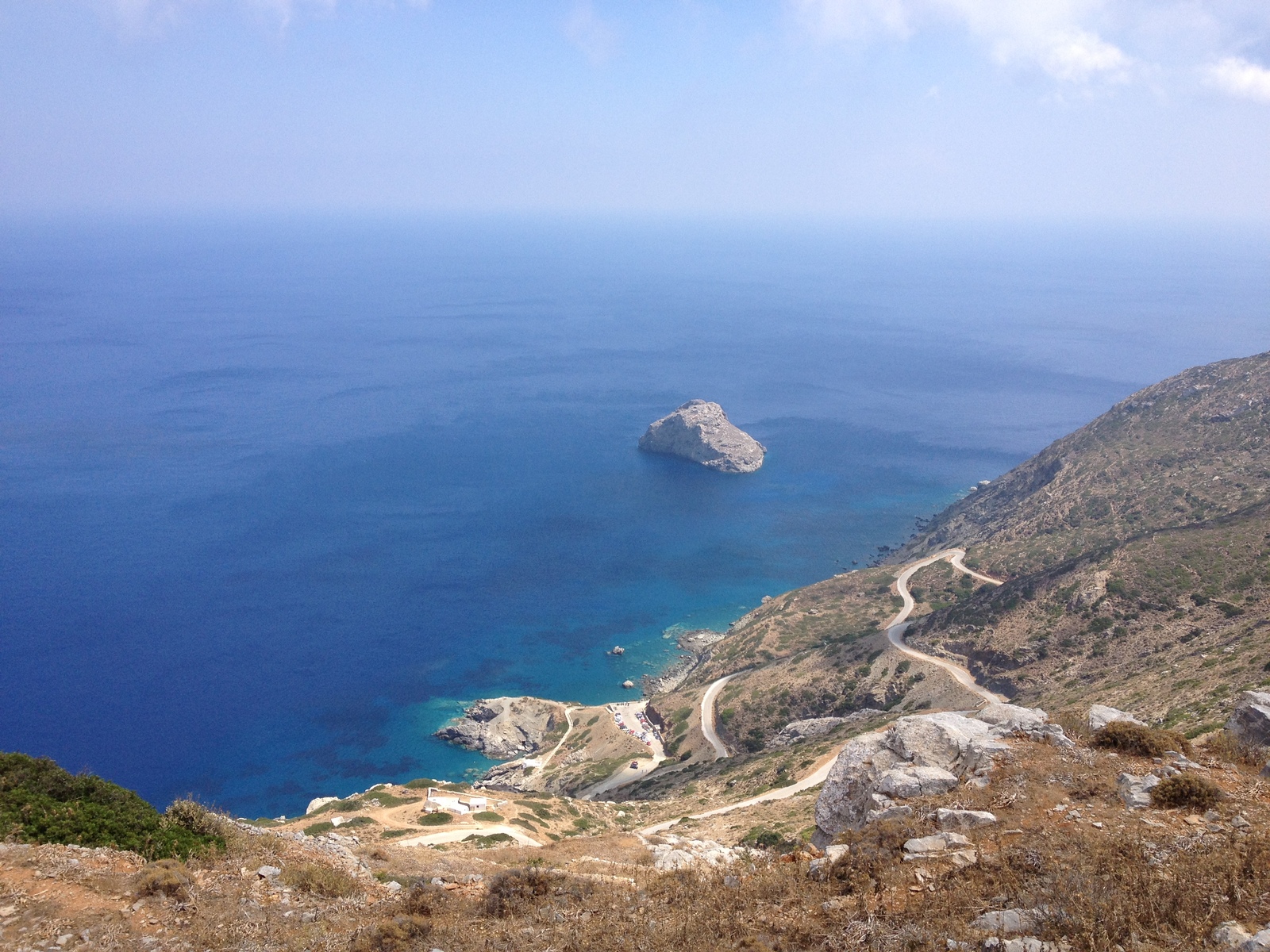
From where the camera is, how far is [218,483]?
118 m

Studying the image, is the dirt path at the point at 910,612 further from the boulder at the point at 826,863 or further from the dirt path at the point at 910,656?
the boulder at the point at 826,863

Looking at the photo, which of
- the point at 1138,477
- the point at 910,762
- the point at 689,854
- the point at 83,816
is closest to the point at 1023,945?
the point at 910,762

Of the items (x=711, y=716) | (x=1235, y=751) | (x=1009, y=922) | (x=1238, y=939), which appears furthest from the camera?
(x=711, y=716)

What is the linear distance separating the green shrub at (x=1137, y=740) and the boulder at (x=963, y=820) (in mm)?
4099

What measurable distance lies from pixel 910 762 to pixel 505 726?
5453 centimetres

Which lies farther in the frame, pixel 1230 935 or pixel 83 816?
pixel 83 816

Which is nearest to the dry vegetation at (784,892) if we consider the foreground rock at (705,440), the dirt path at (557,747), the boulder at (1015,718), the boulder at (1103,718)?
the boulder at (1103,718)

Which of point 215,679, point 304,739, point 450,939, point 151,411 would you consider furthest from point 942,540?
point 151,411

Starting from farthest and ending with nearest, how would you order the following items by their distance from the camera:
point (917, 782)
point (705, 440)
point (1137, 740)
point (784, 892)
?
point (705, 440), point (917, 782), point (1137, 740), point (784, 892)

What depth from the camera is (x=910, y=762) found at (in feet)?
57.6

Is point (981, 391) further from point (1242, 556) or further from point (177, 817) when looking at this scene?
point (177, 817)

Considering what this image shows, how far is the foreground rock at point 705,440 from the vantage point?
135 meters

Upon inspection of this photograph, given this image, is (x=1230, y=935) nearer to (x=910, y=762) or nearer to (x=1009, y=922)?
(x=1009, y=922)

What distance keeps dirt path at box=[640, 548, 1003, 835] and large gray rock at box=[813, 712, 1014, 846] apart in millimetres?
5378
